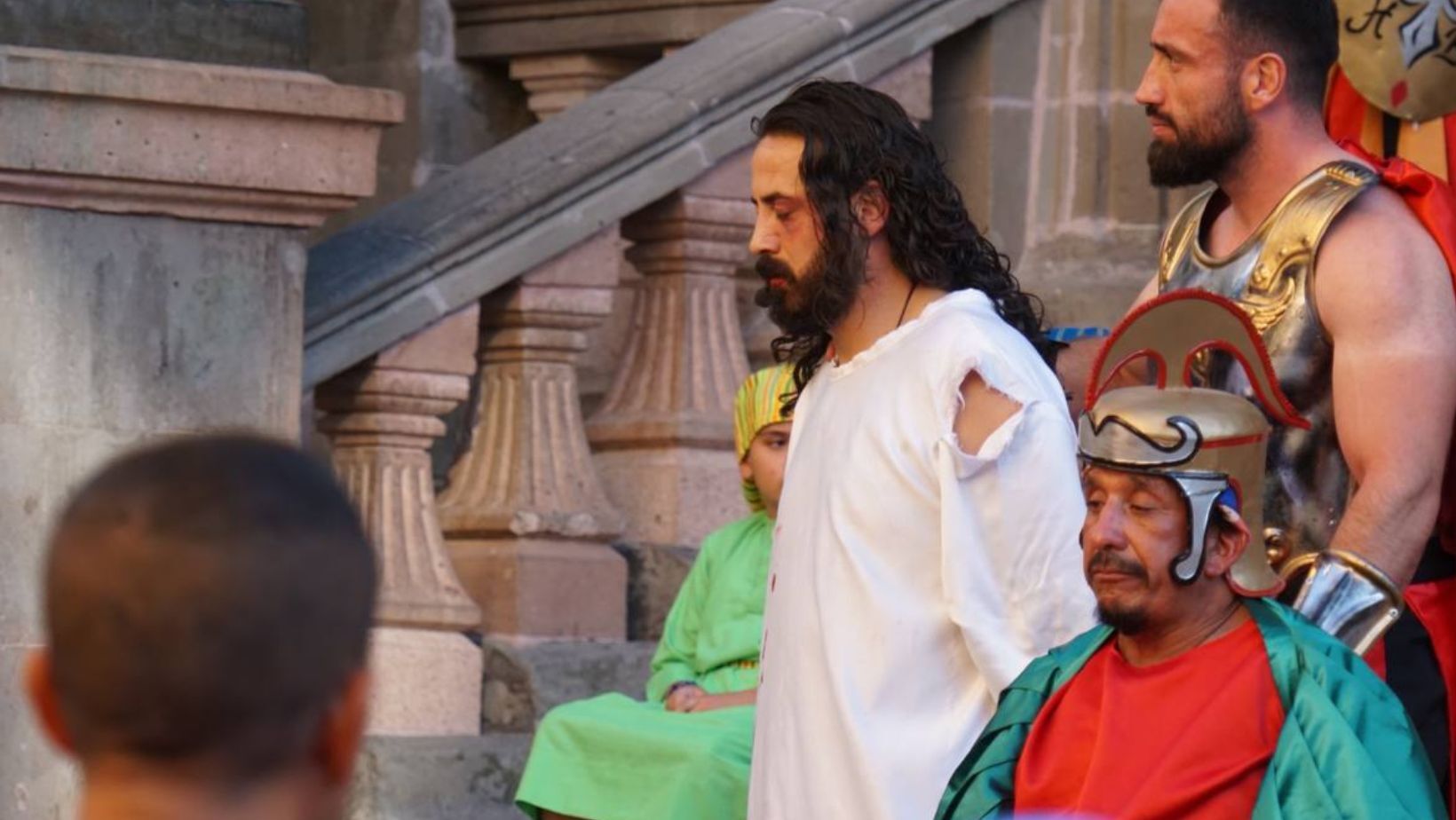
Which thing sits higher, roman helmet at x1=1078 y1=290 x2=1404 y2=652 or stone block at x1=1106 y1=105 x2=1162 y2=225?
stone block at x1=1106 y1=105 x2=1162 y2=225

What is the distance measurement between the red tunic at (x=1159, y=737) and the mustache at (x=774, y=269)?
77 cm

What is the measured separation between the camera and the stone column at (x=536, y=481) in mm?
6523

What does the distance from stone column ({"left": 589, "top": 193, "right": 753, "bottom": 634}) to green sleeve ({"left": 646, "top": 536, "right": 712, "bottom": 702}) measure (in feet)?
1.69

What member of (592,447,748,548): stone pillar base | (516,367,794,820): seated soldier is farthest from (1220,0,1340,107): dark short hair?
(592,447,748,548): stone pillar base

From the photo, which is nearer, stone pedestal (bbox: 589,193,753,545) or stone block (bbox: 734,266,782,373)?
stone pedestal (bbox: 589,193,753,545)

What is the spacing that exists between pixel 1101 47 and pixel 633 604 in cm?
199

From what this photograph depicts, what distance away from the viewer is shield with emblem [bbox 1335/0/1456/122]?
497cm

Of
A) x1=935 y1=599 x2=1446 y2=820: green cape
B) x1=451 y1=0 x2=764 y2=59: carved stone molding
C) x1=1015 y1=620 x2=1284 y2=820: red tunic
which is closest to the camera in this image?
x1=935 y1=599 x2=1446 y2=820: green cape

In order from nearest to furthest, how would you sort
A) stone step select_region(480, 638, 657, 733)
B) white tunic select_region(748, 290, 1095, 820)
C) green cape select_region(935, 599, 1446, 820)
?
green cape select_region(935, 599, 1446, 820)
white tunic select_region(748, 290, 1095, 820)
stone step select_region(480, 638, 657, 733)

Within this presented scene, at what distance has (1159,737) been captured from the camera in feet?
12.5

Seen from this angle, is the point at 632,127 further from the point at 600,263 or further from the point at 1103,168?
the point at 1103,168

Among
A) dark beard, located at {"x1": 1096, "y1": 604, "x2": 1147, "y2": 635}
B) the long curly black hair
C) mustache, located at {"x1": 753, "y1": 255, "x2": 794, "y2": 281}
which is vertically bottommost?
dark beard, located at {"x1": 1096, "y1": 604, "x2": 1147, "y2": 635}

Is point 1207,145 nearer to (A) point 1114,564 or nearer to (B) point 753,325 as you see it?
(A) point 1114,564

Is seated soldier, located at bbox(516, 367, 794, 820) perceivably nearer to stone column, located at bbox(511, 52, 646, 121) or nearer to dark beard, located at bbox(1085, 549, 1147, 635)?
dark beard, located at bbox(1085, 549, 1147, 635)
